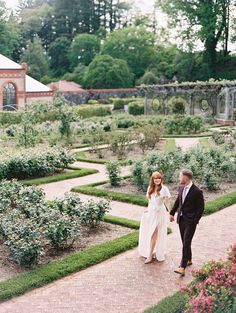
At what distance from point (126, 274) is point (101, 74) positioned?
44160 millimetres

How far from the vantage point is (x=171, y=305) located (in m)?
5.80

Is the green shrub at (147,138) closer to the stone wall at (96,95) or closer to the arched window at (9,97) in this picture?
the arched window at (9,97)

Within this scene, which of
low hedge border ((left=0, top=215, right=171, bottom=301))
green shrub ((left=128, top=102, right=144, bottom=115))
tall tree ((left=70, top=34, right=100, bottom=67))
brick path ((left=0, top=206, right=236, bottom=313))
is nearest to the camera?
brick path ((left=0, top=206, right=236, bottom=313))

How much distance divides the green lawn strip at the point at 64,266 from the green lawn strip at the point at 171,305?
1693mm

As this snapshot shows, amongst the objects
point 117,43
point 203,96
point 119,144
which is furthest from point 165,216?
point 117,43

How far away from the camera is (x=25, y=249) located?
694 centimetres

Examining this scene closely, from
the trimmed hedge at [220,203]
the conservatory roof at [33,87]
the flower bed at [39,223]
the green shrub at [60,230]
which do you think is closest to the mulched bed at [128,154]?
the trimmed hedge at [220,203]

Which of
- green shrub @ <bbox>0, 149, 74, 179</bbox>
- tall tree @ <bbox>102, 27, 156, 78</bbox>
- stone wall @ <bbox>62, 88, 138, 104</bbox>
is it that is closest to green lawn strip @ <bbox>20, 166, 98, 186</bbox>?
green shrub @ <bbox>0, 149, 74, 179</bbox>

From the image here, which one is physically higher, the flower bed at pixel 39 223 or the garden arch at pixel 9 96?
the garden arch at pixel 9 96

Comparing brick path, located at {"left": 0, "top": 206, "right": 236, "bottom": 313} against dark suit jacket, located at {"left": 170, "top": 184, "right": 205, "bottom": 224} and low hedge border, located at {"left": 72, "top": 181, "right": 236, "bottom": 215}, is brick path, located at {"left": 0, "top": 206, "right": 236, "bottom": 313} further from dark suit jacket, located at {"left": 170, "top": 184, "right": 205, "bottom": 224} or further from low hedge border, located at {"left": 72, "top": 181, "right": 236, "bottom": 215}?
low hedge border, located at {"left": 72, "top": 181, "right": 236, "bottom": 215}

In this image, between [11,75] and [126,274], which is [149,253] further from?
[11,75]

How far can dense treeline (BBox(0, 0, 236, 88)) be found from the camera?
1905 inches

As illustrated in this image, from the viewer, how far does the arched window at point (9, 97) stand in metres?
37.8

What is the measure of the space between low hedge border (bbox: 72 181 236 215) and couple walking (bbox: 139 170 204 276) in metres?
2.71
